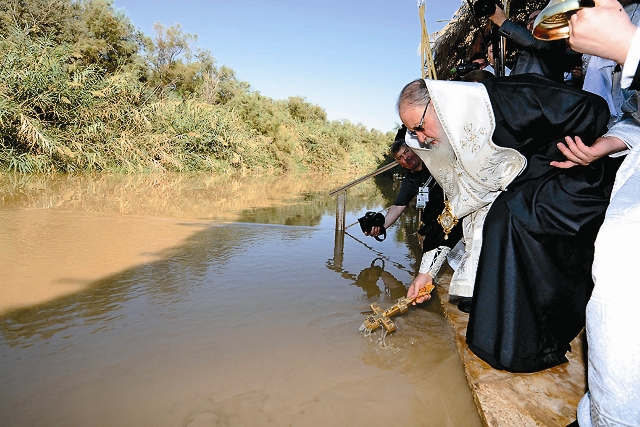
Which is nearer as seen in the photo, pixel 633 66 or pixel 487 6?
pixel 633 66

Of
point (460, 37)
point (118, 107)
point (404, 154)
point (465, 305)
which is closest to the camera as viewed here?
point (465, 305)

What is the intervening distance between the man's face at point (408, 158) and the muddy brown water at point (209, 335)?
981 millimetres

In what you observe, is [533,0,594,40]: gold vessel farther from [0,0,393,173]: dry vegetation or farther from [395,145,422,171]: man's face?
[0,0,393,173]: dry vegetation

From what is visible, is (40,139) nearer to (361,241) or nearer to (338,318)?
(361,241)

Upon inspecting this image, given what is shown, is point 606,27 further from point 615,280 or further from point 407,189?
point 407,189

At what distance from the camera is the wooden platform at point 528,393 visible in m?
1.29

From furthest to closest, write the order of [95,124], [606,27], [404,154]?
1. [95,124]
2. [404,154]
3. [606,27]

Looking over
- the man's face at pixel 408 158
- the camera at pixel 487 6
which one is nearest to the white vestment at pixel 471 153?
the man's face at pixel 408 158

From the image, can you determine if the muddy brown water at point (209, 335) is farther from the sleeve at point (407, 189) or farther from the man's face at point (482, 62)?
the man's face at point (482, 62)

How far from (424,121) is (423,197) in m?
1.33

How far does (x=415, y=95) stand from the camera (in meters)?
1.63

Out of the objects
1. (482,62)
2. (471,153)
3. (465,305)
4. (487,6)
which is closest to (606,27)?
(471,153)

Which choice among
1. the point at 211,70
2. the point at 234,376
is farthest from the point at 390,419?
the point at 211,70

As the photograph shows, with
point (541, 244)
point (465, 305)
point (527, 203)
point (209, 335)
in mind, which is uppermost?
point (527, 203)
